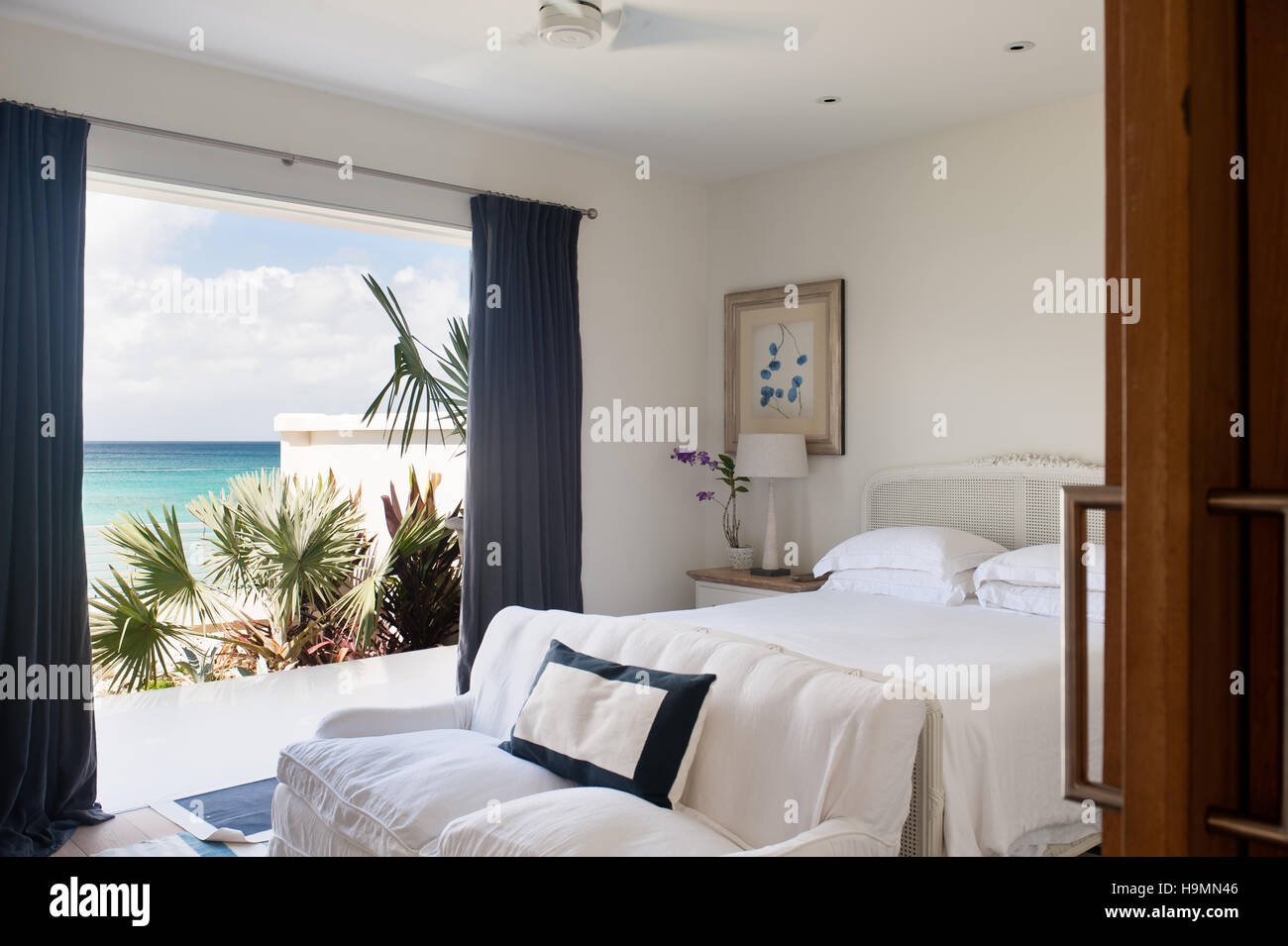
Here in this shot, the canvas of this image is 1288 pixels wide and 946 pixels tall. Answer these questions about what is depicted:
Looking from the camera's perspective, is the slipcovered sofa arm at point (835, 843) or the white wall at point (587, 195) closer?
the slipcovered sofa arm at point (835, 843)

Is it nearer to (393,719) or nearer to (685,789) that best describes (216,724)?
(393,719)

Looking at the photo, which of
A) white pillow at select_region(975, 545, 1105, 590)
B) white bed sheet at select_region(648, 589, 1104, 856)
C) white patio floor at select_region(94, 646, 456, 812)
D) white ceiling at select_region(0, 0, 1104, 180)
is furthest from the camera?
white patio floor at select_region(94, 646, 456, 812)

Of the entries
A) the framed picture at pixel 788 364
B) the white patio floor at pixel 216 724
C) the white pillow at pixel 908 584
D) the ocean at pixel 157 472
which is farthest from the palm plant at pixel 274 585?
the ocean at pixel 157 472

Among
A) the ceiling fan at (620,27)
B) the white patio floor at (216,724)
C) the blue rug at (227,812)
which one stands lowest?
the blue rug at (227,812)

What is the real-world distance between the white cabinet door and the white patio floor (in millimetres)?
1443

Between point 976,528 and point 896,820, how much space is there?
2440mm

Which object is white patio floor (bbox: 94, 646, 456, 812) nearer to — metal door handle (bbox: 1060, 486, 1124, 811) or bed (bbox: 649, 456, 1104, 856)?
bed (bbox: 649, 456, 1104, 856)

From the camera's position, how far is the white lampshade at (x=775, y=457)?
4617mm

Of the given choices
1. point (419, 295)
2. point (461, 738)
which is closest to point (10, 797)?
point (461, 738)

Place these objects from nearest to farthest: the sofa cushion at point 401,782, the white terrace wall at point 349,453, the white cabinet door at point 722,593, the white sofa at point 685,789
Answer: the white sofa at point 685,789 → the sofa cushion at point 401,782 → the white cabinet door at point 722,593 → the white terrace wall at point 349,453

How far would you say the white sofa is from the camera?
192 cm
